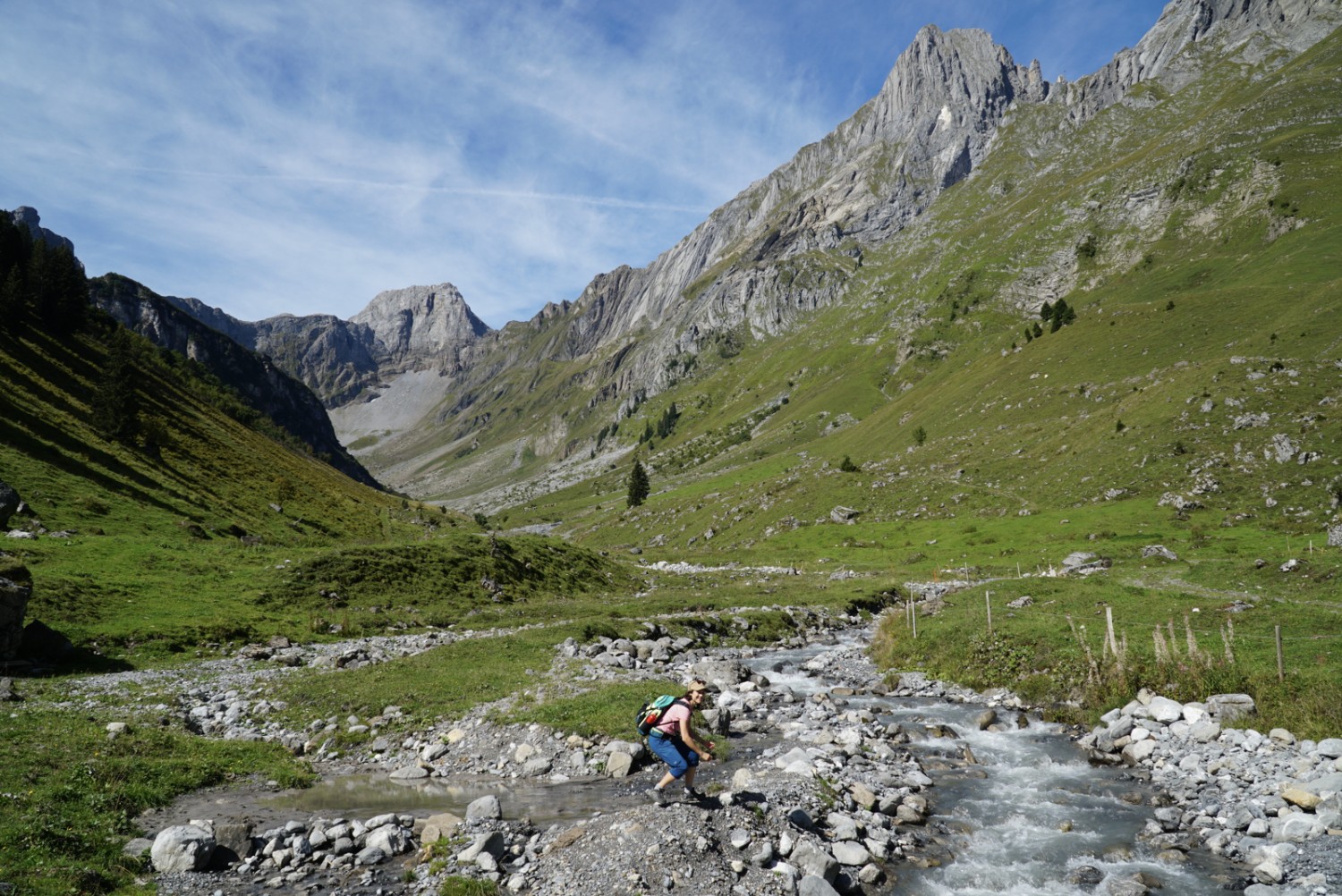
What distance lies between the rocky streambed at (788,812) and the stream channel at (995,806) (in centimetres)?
8

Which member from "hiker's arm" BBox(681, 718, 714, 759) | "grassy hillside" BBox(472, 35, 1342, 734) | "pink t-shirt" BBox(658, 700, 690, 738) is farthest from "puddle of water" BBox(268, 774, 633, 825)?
"grassy hillside" BBox(472, 35, 1342, 734)

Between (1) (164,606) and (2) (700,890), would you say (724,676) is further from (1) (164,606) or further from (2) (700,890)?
(1) (164,606)

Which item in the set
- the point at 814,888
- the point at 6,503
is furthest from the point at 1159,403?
the point at 6,503

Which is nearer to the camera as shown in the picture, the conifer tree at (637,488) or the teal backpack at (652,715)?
the teal backpack at (652,715)

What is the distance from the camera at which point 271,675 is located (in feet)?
98.6

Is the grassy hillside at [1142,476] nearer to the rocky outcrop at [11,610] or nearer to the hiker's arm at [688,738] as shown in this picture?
the hiker's arm at [688,738]

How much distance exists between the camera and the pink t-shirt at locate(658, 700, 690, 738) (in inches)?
654

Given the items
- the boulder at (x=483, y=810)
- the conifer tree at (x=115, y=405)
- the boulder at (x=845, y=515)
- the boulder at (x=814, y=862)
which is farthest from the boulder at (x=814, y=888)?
the boulder at (x=845, y=515)

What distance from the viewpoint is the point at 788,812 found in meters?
16.0

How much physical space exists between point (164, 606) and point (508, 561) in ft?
97.5

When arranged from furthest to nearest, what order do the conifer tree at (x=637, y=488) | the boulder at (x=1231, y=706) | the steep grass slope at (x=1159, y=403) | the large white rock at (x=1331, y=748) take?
the conifer tree at (x=637, y=488)
the steep grass slope at (x=1159, y=403)
the boulder at (x=1231, y=706)
the large white rock at (x=1331, y=748)

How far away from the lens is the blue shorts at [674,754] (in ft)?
53.9

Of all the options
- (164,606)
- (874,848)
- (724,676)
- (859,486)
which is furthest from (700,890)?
(859,486)

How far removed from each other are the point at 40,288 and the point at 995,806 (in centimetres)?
12705
